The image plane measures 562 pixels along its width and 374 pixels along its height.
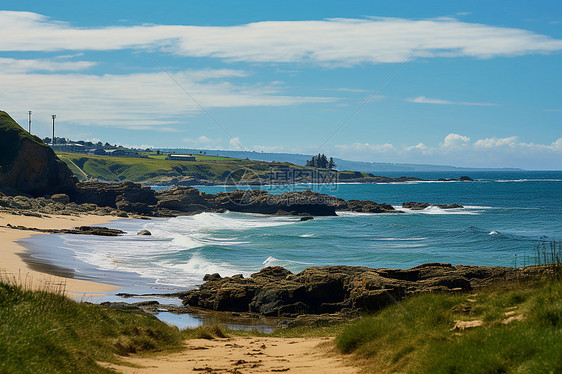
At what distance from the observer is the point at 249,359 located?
12.2 m

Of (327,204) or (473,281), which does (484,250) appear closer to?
(473,281)

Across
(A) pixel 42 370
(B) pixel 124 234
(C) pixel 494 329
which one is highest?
(C) pixel 494 329

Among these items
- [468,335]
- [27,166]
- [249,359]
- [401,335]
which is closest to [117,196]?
[27,166]

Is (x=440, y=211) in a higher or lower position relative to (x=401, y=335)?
lower

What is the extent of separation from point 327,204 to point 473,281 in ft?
197

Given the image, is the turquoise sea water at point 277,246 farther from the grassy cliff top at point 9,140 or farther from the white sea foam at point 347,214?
the grassy cliff top at point 9,140

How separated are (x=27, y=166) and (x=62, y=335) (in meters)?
70.5

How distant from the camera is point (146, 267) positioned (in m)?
34.0

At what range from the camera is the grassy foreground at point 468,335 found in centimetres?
771

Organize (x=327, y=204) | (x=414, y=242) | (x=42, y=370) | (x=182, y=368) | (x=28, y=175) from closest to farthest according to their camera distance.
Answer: (x=42, y=370) → (x=182, y=368) → (x=414, y=242) → (x=28, y=175) → (x=327, y=204)

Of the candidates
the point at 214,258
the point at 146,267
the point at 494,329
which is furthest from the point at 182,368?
the point at 214,258

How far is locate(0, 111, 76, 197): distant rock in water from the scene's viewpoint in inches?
2788

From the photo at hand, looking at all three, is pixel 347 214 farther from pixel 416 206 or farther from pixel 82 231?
pixel 82 231

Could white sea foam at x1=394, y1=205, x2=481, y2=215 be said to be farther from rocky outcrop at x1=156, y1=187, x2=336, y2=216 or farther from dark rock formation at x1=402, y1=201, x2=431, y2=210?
rocky outcrop at x1=156, y1=187, x2=336, y2=216
